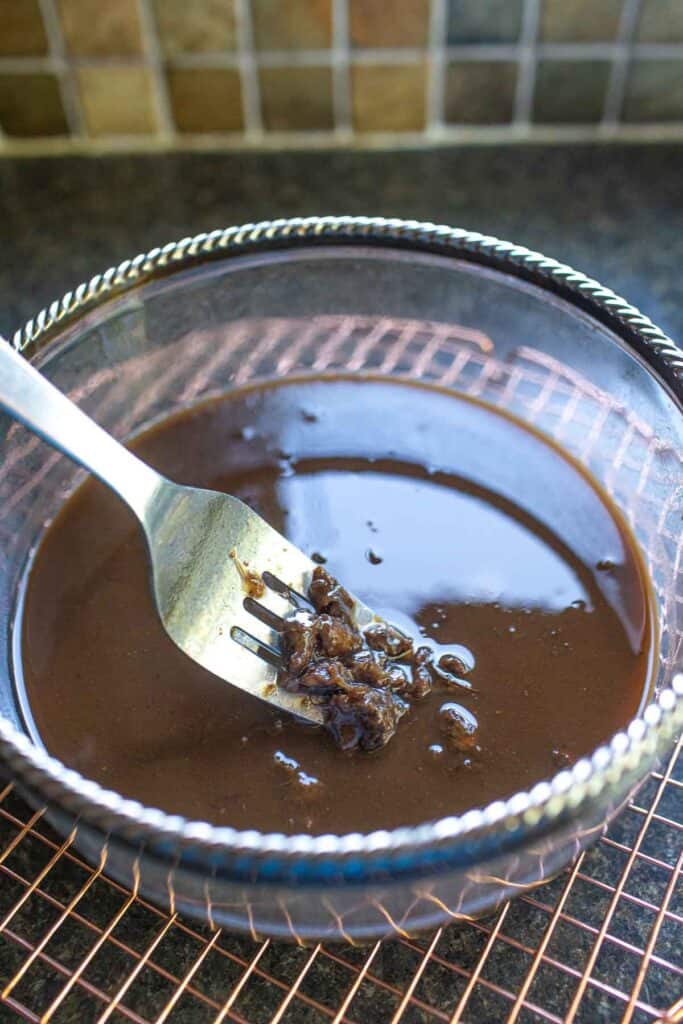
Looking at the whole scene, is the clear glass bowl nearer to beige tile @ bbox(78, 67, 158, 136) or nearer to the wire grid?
the wire grid

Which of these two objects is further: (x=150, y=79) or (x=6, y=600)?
(x=150, y=79)

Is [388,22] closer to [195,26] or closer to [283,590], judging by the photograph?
[195,26]

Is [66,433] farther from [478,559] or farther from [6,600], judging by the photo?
[478,559]

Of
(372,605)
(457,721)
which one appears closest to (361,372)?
(372,605)

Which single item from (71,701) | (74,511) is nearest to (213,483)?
(74,511)

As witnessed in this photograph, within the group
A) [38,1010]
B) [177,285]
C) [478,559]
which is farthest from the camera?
[177,285]

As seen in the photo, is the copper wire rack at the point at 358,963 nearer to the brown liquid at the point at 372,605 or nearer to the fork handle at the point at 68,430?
the brown liquid at the point at 372,605
